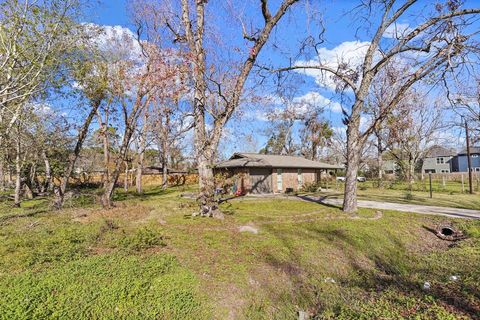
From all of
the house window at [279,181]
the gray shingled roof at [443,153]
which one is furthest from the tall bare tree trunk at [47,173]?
the gray shingled roof at [443,153]

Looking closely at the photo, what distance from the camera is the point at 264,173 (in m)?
19.9

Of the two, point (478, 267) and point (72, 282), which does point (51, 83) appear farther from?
point (478, 267)

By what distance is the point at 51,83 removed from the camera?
939cm

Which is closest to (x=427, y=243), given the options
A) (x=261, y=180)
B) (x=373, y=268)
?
(x=373, y=268)

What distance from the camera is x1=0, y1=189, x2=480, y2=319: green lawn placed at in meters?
3.90

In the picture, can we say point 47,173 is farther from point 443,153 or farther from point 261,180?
point 443,153

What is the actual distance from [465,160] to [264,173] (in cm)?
4604

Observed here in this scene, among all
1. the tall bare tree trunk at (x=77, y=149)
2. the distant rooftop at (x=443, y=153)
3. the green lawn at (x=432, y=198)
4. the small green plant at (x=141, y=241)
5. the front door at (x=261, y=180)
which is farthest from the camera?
the distant rooftop at (x=443, y=153)

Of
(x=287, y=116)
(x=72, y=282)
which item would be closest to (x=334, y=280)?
(x=72, y=282)

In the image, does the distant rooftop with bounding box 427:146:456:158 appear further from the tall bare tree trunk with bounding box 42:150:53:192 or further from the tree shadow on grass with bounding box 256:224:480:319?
the tall bare tree trunk with bounding box 42:150:53:192

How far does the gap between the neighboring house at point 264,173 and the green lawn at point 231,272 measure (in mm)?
10489

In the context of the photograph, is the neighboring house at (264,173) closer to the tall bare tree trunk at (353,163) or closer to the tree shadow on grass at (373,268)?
the tall bare tree trunk at (353,163)

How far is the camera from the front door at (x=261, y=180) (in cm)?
1941

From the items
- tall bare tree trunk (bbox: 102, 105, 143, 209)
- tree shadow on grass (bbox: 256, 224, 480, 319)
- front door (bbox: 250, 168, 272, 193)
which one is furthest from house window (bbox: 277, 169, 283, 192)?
tree shadow on grass (bbox: 256, 224, 480, 319)
